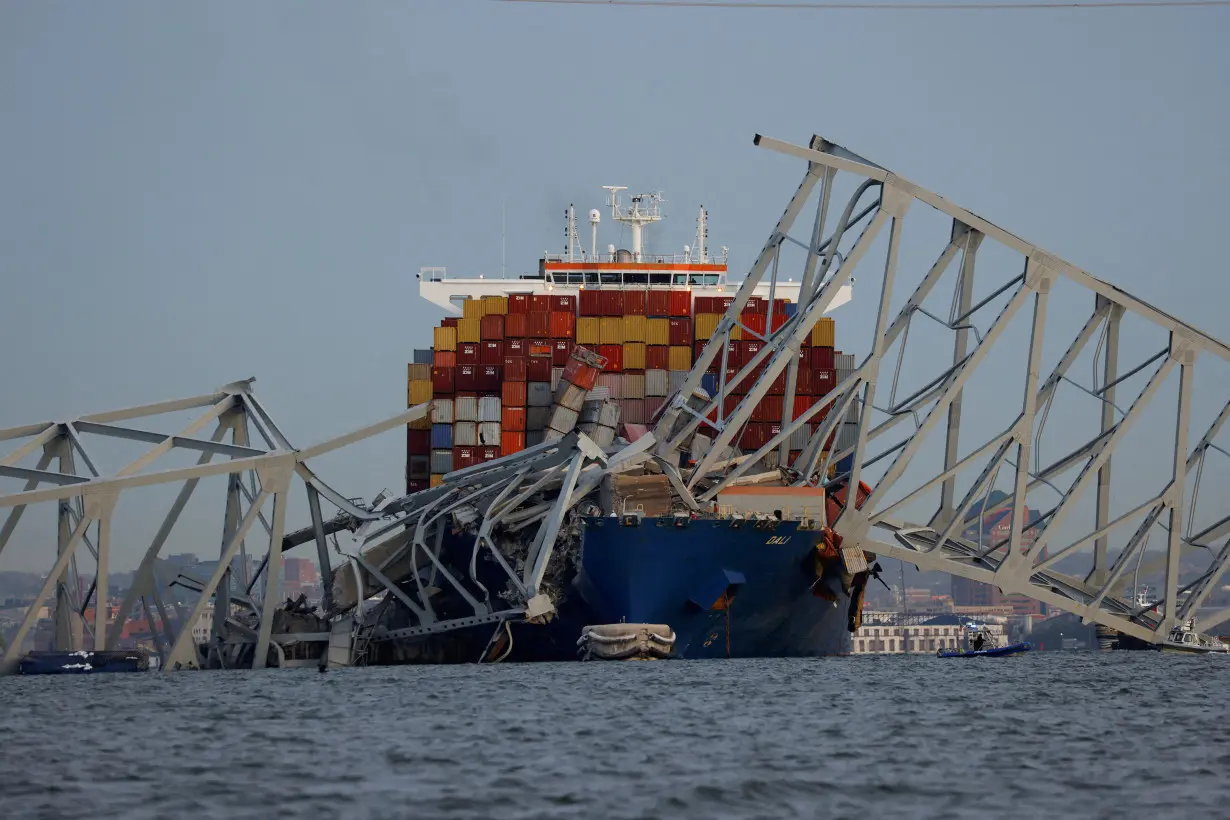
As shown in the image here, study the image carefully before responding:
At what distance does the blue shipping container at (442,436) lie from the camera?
63.5 m

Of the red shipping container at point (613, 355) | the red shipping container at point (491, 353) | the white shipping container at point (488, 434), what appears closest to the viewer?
the white shipping container at point (488, 434)

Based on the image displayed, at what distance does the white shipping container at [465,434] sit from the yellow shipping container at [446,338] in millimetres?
4559

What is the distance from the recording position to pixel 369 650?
51938 mm

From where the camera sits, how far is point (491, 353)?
65.6 meters

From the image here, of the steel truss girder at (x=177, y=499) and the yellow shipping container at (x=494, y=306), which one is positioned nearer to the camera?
the steel truss girder at (x=177, y=499)

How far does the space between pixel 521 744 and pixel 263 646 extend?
24670 millimetres

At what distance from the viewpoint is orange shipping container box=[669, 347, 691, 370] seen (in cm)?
6444

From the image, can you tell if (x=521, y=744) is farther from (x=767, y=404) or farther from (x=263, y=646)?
(x=767, y=404)

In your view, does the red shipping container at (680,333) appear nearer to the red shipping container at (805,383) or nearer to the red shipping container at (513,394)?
the red shipping container at (805,383)

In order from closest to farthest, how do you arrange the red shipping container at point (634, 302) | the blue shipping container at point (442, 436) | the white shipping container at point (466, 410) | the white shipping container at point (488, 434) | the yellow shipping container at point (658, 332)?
the white shipping container at point (488, 434)
the white shipping container at point (466, 410)
the blue shipping container at point (442, 436)
the yellow shipping container at point (658, 332)
the red shipping container at point (634, 302)

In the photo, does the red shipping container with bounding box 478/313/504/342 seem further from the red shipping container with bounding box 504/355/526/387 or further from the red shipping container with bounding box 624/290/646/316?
the red shipping container with bounding box 624/290/646/316

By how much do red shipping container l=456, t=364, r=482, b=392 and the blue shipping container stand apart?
1935 millimetres

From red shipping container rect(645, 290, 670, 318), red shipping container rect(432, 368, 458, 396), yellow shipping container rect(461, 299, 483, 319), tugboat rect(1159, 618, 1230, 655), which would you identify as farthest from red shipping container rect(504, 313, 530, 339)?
tugboat rect(1159, 618, 1230, 655)

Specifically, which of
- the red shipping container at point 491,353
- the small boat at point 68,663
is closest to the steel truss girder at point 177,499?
the small boat at point 68,663
